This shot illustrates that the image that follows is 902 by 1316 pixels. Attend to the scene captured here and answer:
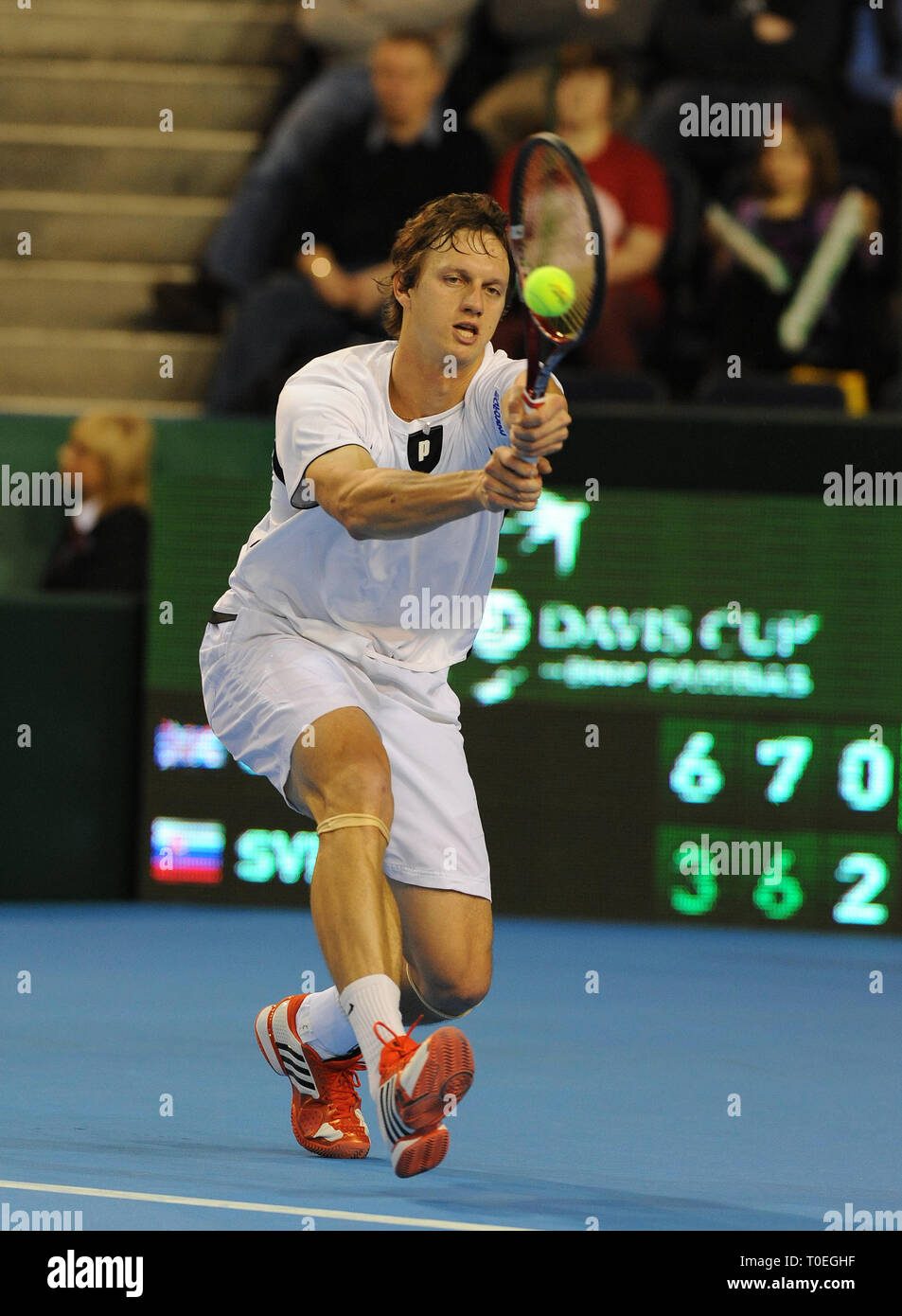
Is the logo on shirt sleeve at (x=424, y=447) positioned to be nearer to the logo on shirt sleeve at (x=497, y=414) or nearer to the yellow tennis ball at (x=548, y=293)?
the logo on shirt sleeve at (x=497, y=414)

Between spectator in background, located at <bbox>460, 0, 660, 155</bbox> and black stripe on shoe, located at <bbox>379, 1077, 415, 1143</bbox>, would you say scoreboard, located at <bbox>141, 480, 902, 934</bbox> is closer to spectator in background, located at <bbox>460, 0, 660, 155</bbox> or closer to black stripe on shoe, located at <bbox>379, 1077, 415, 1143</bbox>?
spectator in background, located at <bbox>460, 0, 660, 155</bbox>

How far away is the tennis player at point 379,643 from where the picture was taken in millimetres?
4391

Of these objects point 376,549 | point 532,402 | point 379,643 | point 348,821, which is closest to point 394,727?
point 379,643

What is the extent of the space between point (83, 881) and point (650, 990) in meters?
2.45

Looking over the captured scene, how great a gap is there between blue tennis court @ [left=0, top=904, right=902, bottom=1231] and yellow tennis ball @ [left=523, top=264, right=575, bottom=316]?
164 cm

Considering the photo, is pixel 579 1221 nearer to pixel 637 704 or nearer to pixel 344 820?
pixel 344 820

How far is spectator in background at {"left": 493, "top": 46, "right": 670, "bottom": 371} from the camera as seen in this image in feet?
30.9

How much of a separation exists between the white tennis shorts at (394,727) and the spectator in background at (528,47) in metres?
6.02

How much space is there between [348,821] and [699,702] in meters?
4.12

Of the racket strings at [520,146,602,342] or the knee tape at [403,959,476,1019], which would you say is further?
the knee tape at [403,959,476,1019]

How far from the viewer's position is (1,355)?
11.1m

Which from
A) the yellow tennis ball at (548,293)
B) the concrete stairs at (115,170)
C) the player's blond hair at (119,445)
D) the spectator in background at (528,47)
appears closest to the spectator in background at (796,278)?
the spectator in background at (528,47)

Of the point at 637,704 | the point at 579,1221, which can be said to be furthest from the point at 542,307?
the point at 637,704

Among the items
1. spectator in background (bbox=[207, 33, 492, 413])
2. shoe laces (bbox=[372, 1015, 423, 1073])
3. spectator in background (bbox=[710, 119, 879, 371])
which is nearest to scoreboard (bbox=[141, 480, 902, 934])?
spectator in background (bbox=[710, 119, 879, 371])
